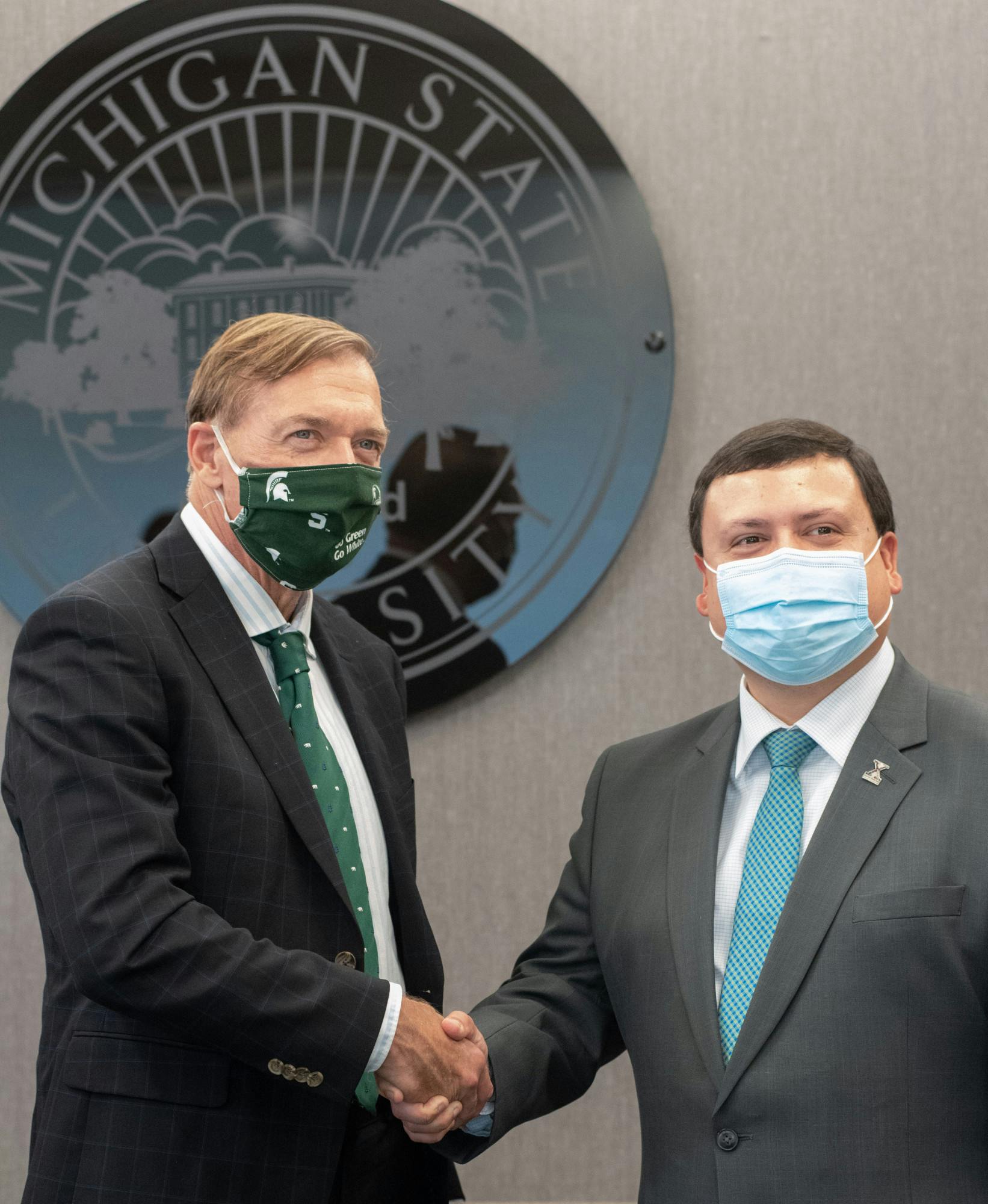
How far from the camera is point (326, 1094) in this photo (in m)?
1.49

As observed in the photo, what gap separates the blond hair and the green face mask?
0.06 m

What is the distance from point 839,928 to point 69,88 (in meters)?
2.25

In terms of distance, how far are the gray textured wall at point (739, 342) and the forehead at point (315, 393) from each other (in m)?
0.96

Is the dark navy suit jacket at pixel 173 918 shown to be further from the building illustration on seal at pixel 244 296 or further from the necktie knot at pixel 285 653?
the building illustration on seal at pixel 244 296

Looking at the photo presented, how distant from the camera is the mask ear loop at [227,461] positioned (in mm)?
1713

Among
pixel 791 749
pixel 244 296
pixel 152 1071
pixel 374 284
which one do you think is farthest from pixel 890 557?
pixel 244 296

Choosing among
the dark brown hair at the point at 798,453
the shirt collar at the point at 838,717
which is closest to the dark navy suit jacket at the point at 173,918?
the shirt collar at the point at 838,717

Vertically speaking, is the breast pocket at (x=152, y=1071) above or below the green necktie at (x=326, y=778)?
below

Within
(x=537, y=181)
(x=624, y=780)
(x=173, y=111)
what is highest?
(x=173, y=111)

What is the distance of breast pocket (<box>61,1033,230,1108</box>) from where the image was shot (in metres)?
1.49

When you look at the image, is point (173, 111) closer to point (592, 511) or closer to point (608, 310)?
point (608, 310)

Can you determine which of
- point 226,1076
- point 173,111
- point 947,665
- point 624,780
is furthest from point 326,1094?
point 173,111

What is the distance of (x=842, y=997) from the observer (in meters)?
1.43

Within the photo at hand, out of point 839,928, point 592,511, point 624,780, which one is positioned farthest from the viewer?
point 592,511
